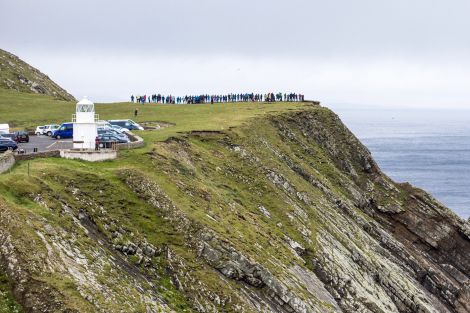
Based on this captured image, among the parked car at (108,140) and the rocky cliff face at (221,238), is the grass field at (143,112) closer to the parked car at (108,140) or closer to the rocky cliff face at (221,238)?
the rocky cliff face at (221,238)

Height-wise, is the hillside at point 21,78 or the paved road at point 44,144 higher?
the hillside at point 21,78

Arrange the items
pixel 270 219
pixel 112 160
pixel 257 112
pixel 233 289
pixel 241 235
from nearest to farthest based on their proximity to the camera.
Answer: pixel 233 289
pixel 241 235
pixel 112 160
pixel 270 219
pixel 257 112

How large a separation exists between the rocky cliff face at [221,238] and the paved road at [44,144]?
9.50 m

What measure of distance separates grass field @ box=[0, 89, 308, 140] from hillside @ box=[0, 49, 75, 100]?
9968mm

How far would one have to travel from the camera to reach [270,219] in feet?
193

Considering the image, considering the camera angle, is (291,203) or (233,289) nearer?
(233,289)

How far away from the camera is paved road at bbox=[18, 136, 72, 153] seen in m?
64.9

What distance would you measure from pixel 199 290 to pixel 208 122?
41639mm

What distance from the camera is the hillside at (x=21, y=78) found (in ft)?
424

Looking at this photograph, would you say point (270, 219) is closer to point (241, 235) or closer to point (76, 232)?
point (241, 235)

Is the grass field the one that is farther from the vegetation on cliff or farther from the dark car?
the dark car

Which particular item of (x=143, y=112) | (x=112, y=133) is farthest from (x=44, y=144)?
(x=143, y=112)

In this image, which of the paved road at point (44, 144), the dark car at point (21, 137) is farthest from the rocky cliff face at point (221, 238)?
the dark car at point (21, 137)

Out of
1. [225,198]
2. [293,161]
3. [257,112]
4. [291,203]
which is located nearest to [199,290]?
[225,198]
